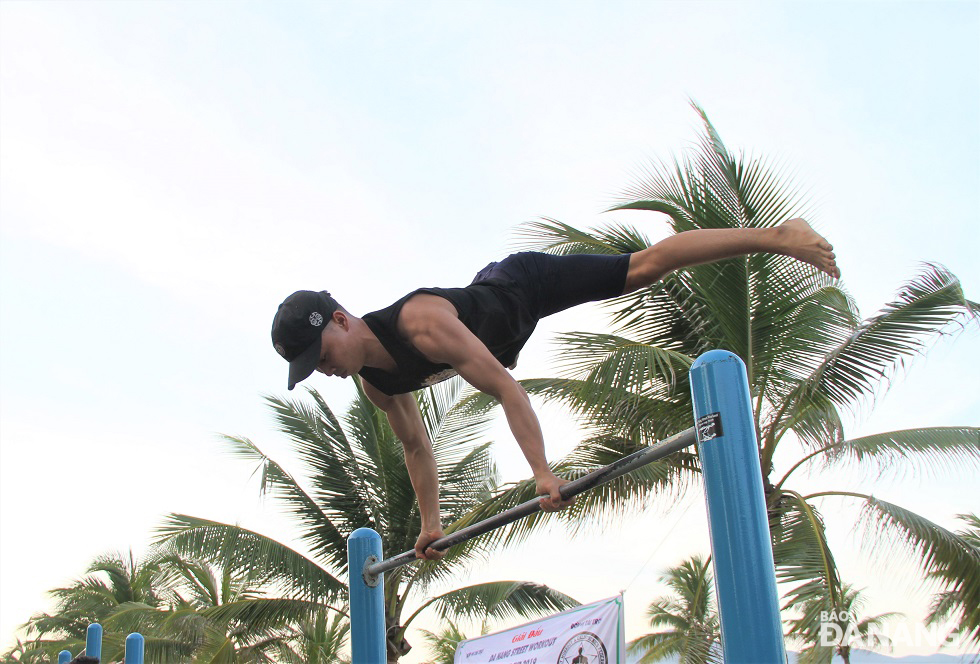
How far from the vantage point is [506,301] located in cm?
307

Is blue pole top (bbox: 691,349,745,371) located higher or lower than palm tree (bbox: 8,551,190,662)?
lower

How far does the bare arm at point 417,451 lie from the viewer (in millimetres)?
3426

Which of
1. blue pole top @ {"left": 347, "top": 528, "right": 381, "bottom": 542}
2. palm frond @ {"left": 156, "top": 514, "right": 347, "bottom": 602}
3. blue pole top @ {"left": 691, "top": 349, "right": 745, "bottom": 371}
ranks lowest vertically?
blue pole top @ {"left": 691, "top": 349, "right": 745, "bottom": 371}

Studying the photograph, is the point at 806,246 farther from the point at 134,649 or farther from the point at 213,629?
the point at 213,629

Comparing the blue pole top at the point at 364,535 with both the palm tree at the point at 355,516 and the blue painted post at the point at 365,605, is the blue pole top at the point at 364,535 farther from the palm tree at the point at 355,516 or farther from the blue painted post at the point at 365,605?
the palm tree at the point at 355,516

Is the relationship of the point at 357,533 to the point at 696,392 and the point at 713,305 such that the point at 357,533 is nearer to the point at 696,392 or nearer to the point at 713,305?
the point at 696,392

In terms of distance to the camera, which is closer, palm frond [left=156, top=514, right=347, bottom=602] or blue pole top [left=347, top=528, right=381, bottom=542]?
blue pole top [left=347, top=528, right=381, bottom=542]

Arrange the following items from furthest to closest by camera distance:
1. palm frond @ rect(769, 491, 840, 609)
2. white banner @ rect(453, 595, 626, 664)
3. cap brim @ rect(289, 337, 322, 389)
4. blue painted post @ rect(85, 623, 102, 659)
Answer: palm frond @ rect(769, 491, 840, 609)
blue painted post @ rect(85, 623, 102, 659)
white banner @ rect(453, 595, 626, 664)
cap brim @ rect(289, 337, 322, 389)

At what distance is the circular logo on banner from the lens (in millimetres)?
5182

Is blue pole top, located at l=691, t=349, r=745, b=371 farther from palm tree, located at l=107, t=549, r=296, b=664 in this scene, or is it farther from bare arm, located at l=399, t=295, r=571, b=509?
palm tree, located at l=107, t=549, r=296, b=664

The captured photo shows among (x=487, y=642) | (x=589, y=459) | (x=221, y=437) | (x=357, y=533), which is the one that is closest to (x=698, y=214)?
(x=589, y=459)

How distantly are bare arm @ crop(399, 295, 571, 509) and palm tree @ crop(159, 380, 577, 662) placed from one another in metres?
9.79

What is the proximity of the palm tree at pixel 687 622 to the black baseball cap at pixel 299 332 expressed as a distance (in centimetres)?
611

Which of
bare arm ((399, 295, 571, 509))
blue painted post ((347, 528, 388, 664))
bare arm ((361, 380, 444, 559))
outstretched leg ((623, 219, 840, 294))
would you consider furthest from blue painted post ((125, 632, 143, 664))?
outstretched leg ((623, 219, 840, 294))
